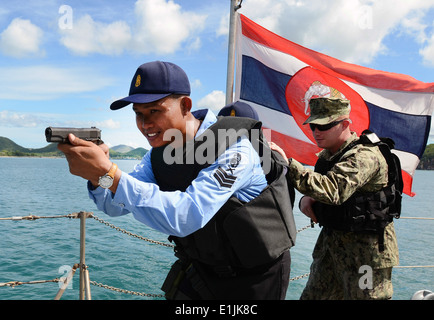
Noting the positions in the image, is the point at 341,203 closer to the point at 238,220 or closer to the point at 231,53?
the point at 238,220

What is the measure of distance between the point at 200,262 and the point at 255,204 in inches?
21.1

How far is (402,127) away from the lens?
18.7ft

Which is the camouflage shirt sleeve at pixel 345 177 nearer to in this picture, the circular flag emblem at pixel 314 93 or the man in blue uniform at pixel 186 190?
the man in blue uniform at pixel 186 190

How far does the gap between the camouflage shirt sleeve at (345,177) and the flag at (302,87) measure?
3091 millimetres

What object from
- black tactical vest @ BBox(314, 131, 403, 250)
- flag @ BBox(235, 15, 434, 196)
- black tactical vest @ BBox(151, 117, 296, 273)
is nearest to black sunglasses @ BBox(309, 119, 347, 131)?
black tactical vest @ BBox(314, 131, 403, 250)

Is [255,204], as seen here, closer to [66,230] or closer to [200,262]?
[200,262]

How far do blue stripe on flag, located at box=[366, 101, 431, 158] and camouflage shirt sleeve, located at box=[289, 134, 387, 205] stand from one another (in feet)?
10.2

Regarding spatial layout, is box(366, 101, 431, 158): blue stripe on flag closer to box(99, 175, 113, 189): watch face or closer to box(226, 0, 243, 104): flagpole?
box(226, 0, 243, 104): flagpole

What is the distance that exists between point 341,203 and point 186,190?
1559 mm

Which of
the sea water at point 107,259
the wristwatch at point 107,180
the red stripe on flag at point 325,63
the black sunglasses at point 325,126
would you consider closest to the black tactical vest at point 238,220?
the wristwatch at point 107,180

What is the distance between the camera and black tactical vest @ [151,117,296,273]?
71.8 inches

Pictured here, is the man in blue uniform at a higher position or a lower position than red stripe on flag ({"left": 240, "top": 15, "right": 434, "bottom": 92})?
lower

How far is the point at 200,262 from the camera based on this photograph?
2.07m

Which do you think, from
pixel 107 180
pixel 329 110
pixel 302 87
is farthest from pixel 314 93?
pixel 107 180
